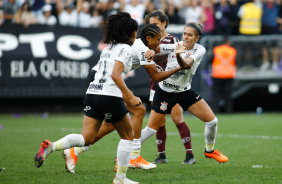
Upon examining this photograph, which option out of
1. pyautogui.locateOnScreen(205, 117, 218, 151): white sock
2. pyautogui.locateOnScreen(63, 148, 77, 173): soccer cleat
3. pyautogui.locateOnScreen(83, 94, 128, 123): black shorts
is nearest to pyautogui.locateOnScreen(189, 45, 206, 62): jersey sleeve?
pyautogui.locateOnScreen(205, 117, 218, 151): white sock

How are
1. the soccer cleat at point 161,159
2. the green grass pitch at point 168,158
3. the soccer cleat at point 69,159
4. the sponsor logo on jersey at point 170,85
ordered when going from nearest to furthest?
the green grass pitch at point 168,158 → the soccer cleat at point 69,159 → the sponsor logo on jersey at point 170,85 → the soccer cleat at point 161,159

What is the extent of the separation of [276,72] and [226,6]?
288 centimetres

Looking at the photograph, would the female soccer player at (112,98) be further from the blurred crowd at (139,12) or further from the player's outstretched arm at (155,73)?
the blurred crowd at (139,12)

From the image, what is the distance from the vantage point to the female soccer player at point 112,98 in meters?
6.27

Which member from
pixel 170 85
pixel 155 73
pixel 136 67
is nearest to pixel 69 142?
pixel 155 73

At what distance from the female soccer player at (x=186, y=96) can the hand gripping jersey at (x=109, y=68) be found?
1.68 metres

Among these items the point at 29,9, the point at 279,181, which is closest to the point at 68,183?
the point at 279,181

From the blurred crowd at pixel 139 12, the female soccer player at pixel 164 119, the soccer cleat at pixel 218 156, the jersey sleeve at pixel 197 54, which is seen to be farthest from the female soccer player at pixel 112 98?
the blurred crowd at pixel 139 12

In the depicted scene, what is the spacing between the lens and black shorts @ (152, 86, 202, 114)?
26.6 ft

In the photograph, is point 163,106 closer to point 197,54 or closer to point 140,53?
point 197,54

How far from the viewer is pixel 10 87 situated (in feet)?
52.3

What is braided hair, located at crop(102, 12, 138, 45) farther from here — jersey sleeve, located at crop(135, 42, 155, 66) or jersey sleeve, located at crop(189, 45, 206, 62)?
jersey sleeve, located at crop(189, 45, 206, 62)

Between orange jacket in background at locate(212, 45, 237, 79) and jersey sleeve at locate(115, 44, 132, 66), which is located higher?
jersey sleeve at locate(115, 44, 132, 66)

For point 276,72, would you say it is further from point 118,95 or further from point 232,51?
point 118,95
